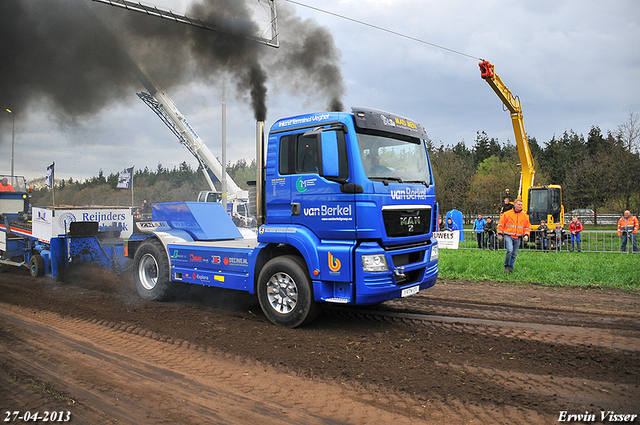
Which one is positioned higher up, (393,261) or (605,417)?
(393,261)

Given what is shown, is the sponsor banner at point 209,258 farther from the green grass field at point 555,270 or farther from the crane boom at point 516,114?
the crane boom at point 516,114

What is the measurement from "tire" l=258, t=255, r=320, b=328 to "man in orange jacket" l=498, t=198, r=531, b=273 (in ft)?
21.6

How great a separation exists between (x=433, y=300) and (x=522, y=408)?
4.20 metres

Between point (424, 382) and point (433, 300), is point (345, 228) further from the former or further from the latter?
point (433, 300)

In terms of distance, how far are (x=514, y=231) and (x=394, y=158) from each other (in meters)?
5.76

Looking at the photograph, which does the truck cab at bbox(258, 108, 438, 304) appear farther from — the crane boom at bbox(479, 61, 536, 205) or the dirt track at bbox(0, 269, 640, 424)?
→ the crane boom at bbox(479, 61, 536, 205)

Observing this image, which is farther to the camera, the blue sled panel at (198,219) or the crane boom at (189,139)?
the crane boom at (189,139)

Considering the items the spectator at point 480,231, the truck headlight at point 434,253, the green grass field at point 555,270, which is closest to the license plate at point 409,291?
the truck headlight at point 434,253

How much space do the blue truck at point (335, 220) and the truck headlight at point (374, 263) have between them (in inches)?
0.5

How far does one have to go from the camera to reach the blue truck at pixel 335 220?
5262 mm

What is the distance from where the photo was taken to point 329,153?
17.4 ft

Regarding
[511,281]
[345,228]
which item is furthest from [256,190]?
[511,281]

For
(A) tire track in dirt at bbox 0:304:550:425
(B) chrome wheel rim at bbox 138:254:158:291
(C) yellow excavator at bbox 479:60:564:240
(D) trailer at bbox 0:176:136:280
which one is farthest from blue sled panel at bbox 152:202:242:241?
(C) yellow excavator at bbox 479:60:564:240

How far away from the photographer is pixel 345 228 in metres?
5.32
